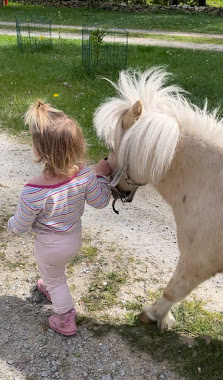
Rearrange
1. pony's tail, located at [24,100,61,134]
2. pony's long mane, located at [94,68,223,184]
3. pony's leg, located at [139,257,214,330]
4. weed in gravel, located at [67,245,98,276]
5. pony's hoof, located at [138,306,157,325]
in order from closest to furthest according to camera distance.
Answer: pony's long mane, located at [94,68,223,184], pony's tail, located at [24,100,61,134], pony's leg, located at [139,257,214,330], pony's hoof, located at [138,306,157,325], weed in gravel, located at [67,245,98,276]

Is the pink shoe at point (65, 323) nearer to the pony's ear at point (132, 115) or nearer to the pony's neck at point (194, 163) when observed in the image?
the pony's neck at point (194, 163)

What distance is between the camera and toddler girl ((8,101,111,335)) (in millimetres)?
2080

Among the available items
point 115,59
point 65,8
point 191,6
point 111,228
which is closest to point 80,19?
point 65,8

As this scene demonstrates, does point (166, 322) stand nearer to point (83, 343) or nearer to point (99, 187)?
point (83, 343)

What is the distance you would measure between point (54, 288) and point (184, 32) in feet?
→ 49.0

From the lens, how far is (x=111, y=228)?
3.64 m

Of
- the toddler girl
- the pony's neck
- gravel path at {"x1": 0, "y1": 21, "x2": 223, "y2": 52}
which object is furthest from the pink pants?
gravel path at {"x1": 0, "y1": 21, "x2": 223, "y2": 52}

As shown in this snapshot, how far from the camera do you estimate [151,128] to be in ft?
6.28

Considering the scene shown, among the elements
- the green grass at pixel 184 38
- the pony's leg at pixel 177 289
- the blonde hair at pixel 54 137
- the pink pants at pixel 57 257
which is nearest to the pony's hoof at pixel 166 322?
the pony's leg at pixel 177 289

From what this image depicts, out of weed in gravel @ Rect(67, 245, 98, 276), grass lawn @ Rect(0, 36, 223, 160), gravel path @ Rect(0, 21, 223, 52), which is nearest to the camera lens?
weed in gravel @ Rect(67, 245, 98, 276)

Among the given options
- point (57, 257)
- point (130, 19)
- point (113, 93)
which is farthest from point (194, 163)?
point (130, 19)

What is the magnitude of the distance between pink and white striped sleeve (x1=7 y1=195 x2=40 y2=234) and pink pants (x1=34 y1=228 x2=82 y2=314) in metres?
0.13

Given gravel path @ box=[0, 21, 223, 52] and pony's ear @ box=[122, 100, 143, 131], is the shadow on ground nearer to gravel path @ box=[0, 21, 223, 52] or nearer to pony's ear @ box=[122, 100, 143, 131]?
pony's ear @ box=[122, 100, 143, 131]

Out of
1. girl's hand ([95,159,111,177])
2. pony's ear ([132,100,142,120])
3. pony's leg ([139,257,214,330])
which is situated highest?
pony's ear ([132,100,142,120])
